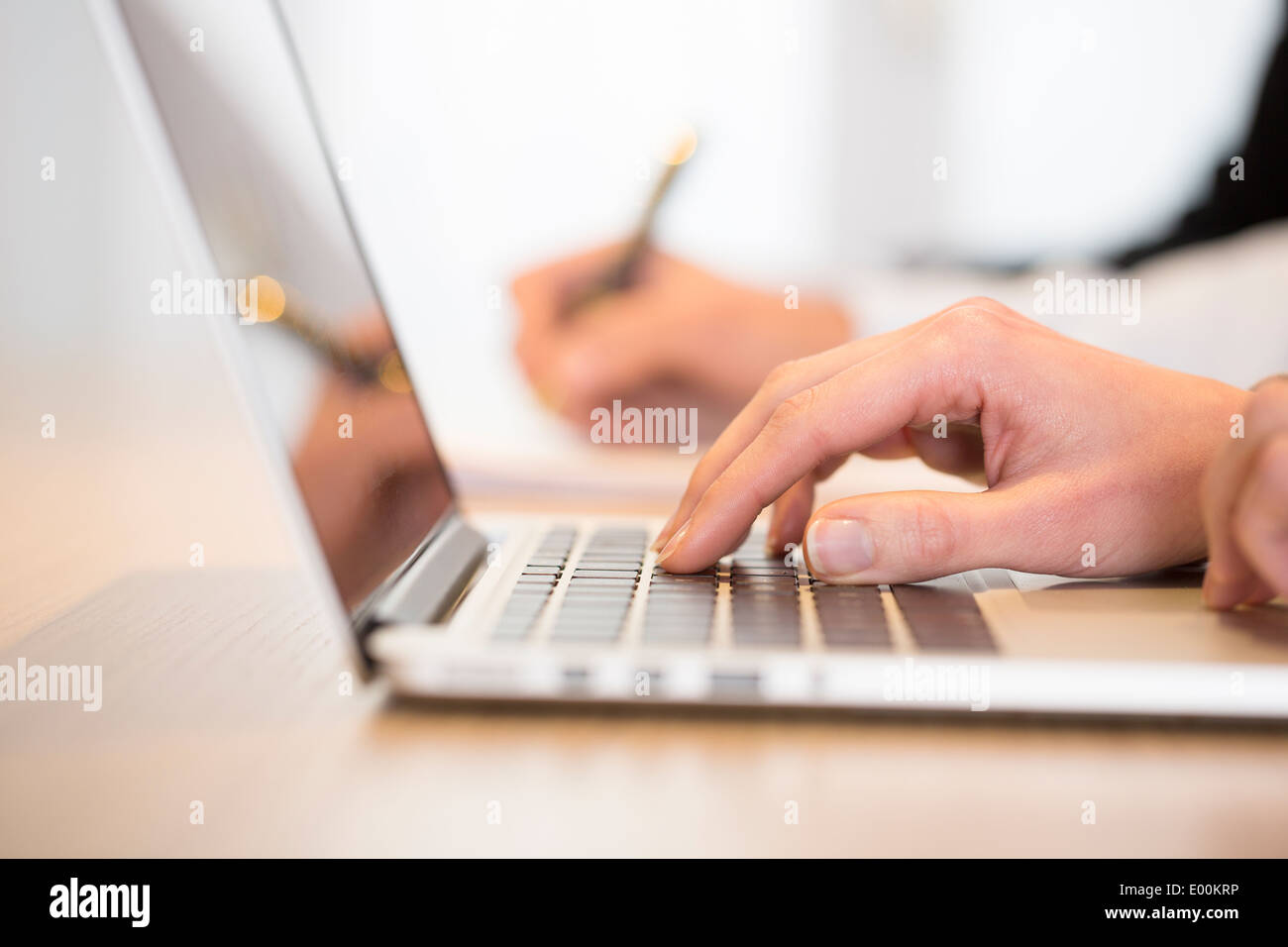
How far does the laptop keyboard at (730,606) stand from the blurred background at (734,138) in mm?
904

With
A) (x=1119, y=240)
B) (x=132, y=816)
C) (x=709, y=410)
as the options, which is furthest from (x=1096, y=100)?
(x=132, y=816)

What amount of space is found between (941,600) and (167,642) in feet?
1.11

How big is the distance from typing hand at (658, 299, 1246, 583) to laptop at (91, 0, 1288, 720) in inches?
0.7

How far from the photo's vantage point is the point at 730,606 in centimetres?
39

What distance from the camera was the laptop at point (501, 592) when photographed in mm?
313

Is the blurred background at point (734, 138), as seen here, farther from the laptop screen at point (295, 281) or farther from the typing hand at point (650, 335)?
the laptop screen at point (295, 281)

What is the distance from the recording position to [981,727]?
316 millimetres

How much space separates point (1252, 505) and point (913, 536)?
0.12 m

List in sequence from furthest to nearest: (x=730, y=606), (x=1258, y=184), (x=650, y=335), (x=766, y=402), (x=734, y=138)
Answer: (x=734, y=138), (x=1258, y=184), (x=650, y=335), (x=766, y=402), (x=730, y=606)

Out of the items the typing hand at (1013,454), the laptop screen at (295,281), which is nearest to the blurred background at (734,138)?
the laptop screen at (295,281)

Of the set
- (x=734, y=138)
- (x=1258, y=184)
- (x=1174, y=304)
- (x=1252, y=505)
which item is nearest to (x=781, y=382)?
(x=1252, y=505)

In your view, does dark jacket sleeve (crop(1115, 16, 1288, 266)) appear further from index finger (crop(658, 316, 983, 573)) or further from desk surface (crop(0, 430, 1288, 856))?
desk surface (crop(0, 430, 1288, 856))

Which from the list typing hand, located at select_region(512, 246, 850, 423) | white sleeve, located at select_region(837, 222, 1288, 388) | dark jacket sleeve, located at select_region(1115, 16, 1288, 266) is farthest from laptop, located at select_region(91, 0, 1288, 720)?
dark jacket sleeve, located at select_region(1115, 16, 1288, 266)

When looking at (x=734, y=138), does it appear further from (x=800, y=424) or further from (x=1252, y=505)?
(x=1252, y=505)
